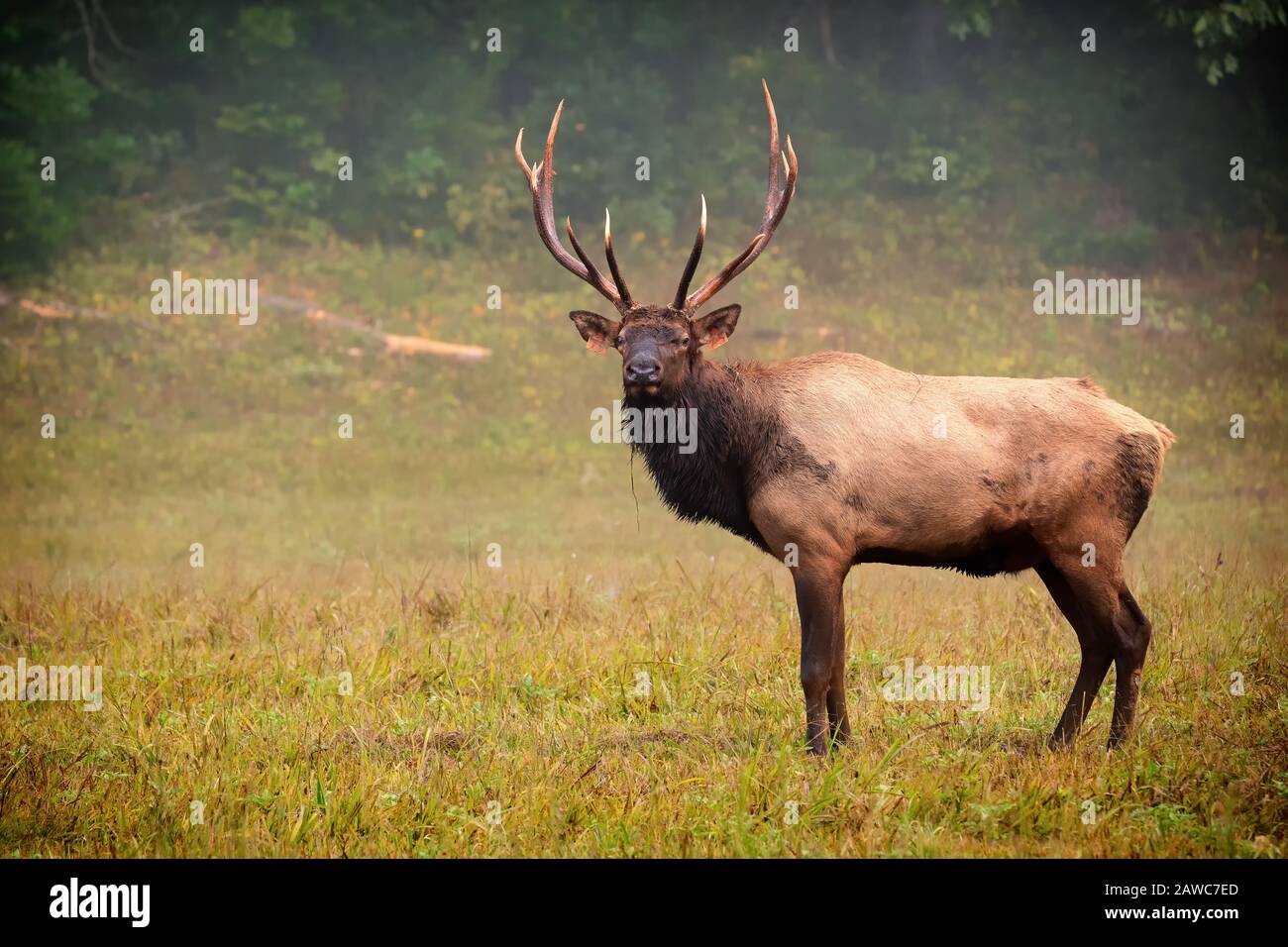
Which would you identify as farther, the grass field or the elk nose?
the elk nose

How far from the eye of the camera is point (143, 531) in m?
17.0

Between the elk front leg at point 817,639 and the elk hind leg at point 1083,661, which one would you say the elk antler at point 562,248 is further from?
the elk hind leg at point 1083,661

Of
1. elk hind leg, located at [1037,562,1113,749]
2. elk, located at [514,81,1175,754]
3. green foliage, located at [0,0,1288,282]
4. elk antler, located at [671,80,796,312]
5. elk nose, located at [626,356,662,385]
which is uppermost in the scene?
green foliage, located at [0,0,1288,282]

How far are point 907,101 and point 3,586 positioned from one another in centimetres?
1899

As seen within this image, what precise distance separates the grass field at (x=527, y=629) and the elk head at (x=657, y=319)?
6.13 feet

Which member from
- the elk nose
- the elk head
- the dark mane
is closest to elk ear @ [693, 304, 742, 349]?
the elk head

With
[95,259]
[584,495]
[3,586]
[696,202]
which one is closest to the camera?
[3,586]

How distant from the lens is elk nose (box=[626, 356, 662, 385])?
750 cm

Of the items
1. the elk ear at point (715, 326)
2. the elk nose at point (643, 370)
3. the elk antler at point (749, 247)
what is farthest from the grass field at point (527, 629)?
the elk antler at point (749, 247)

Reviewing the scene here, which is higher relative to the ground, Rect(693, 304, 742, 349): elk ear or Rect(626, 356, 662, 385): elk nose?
Rect(693, 304, 742, 349): elk ear

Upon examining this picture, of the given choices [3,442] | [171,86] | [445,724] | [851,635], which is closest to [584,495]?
[3,442]

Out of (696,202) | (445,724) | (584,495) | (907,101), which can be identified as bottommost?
(445,724)

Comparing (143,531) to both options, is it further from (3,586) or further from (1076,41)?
(1076,41)

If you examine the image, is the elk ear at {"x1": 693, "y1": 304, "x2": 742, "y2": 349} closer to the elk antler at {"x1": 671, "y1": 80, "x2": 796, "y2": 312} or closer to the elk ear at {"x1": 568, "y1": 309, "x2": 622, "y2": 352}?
the elk antler at {"x1": 671, "y1": 80, "x2": 796, "y2": 312}
